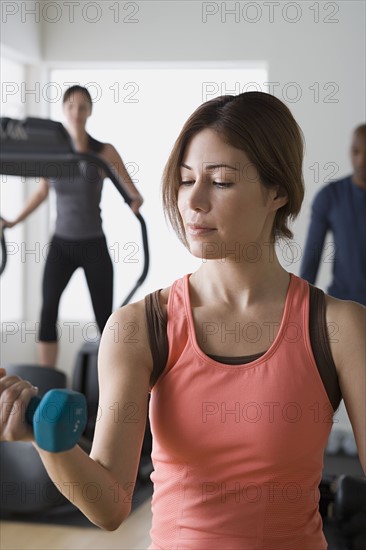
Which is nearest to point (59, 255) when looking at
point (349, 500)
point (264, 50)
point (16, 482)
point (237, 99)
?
point (16, 482)

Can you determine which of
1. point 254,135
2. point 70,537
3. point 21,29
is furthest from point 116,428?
point 21,29

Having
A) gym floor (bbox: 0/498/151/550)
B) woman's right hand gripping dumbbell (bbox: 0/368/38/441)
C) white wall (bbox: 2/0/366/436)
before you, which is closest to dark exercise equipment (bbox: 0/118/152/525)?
gym floor (bbox: 0/498/151/550)

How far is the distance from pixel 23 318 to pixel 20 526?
235cm

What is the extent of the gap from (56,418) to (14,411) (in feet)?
0.18

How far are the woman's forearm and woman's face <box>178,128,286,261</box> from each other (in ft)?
1.16

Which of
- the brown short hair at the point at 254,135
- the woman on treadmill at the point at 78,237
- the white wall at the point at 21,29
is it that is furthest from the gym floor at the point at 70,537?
the white wall at the point at 21,29

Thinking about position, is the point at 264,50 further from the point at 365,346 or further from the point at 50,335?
the point at 365,346

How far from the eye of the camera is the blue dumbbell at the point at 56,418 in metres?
0.92

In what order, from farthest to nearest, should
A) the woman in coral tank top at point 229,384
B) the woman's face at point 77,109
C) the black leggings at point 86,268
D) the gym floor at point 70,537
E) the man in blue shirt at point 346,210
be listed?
1. the black leggings at point 86,268
2. the woman's face at point 77,109
3. the man in blue shirt at point 346,210
4. the gym floor at point 70,537
5. the woman in coral tank top at point 229,384

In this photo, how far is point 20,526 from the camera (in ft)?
9.64

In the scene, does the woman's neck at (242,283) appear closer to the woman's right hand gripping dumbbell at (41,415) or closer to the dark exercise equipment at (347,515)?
the woman's right hand gripping dumbbell at (41,415)

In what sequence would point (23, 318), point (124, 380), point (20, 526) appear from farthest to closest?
1. point (23, 318)
2. point (20, 526)
3. point (124, 380)

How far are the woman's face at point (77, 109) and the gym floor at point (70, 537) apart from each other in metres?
1.68

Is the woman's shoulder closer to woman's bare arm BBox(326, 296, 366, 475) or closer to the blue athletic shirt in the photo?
woman's bare arm BBox(326, 296, 366, 475)
